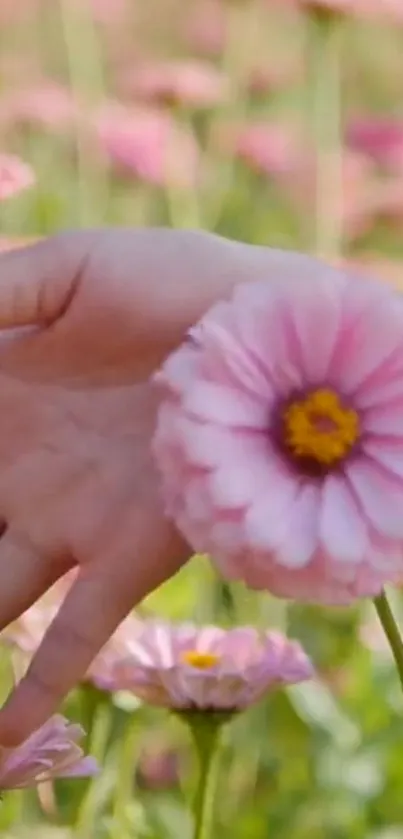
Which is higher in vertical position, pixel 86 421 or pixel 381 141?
pixel 86 421

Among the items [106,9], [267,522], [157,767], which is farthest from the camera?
[106,9]

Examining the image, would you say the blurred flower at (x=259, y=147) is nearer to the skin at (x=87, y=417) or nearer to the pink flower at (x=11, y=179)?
the pink flower at (x=11, y=179)

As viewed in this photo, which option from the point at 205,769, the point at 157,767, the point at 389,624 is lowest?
the point at 157,767

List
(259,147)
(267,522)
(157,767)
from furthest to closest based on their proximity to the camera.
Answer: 1. (259,147)
2. (157,767)
3. (267,522)

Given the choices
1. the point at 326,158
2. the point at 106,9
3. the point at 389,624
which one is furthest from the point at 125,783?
the point at 106,9

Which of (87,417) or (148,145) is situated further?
(148,145)

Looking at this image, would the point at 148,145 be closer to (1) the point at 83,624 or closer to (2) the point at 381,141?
(2) the point at 381,141

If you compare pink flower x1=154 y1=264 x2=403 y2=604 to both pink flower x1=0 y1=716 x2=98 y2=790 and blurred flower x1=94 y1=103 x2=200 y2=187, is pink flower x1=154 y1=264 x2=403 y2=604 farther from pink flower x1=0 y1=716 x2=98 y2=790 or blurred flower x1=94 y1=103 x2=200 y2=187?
blurred flower x1=94 y1=103 x2=200 y2=187

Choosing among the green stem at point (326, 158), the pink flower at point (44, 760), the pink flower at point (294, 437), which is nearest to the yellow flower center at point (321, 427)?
the pink flower at point (294, 437)
